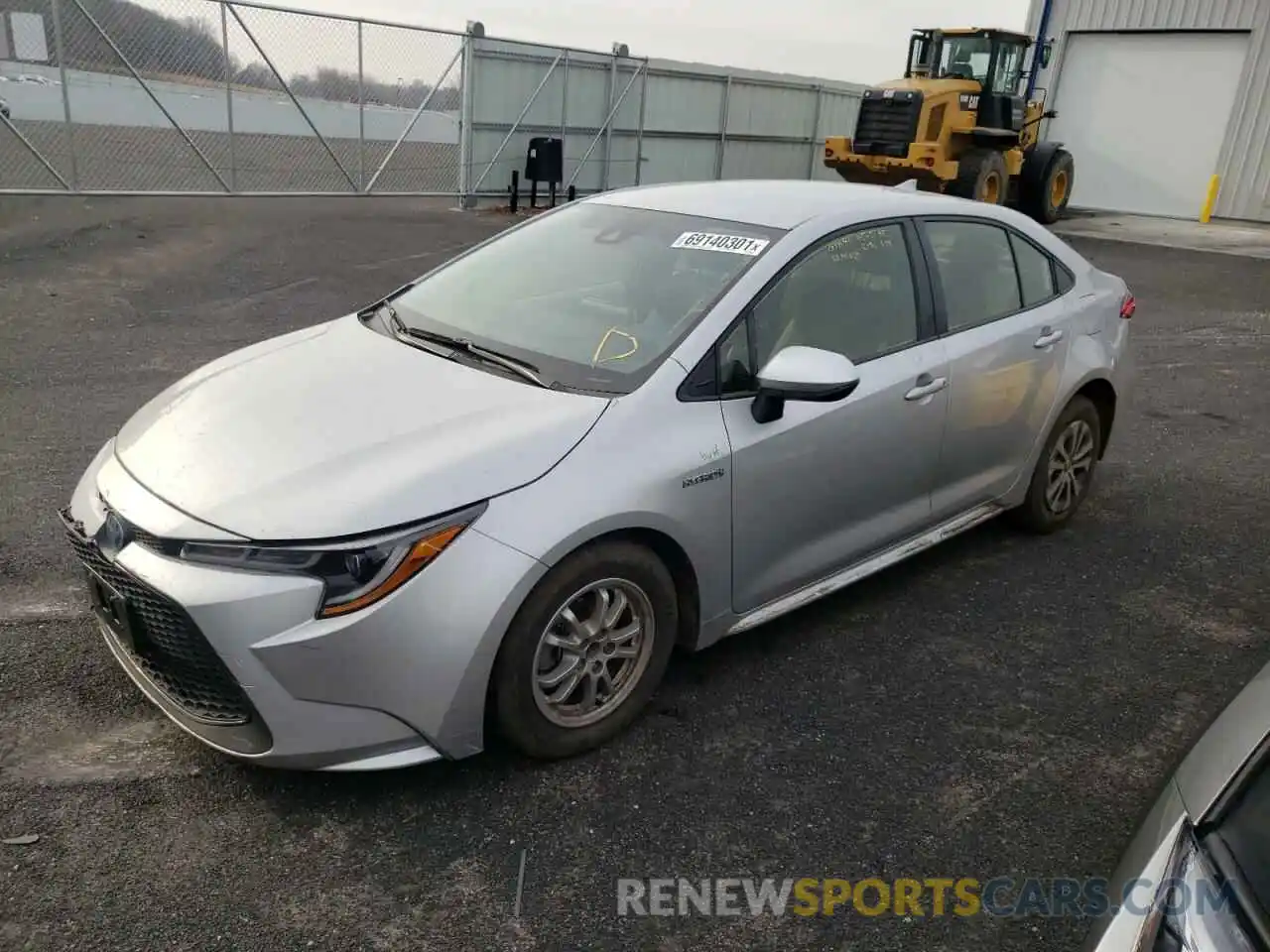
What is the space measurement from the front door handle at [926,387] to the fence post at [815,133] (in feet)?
Answer: 60.7

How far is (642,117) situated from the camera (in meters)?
17.4

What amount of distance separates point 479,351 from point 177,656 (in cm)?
133

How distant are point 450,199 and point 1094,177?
604 inches

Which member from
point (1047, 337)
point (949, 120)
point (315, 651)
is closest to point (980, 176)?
point (949, 120)

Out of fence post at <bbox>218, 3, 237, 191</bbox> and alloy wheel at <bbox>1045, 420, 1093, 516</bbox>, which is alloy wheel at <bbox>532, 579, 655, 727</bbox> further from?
fence post at <bbox>218, 3, 237, 191</bbox>

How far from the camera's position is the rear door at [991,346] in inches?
160

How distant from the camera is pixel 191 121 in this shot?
11742 mm

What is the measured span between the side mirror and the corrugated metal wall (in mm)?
12687

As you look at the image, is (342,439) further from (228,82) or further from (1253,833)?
(228,82)

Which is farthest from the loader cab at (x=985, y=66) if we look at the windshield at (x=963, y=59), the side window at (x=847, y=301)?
the side window at (x=847, y=301)

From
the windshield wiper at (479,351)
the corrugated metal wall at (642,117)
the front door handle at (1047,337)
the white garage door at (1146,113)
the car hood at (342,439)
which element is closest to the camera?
the car hood at (342,439)

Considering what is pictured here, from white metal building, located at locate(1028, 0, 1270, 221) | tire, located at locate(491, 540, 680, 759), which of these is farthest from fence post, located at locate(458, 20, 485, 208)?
white metal building, located at locate(1028, 0, 1270, 221)

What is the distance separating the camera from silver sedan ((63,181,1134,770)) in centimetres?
258

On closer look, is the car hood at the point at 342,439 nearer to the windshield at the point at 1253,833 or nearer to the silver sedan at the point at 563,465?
the silver sedan at the point at 563,465
